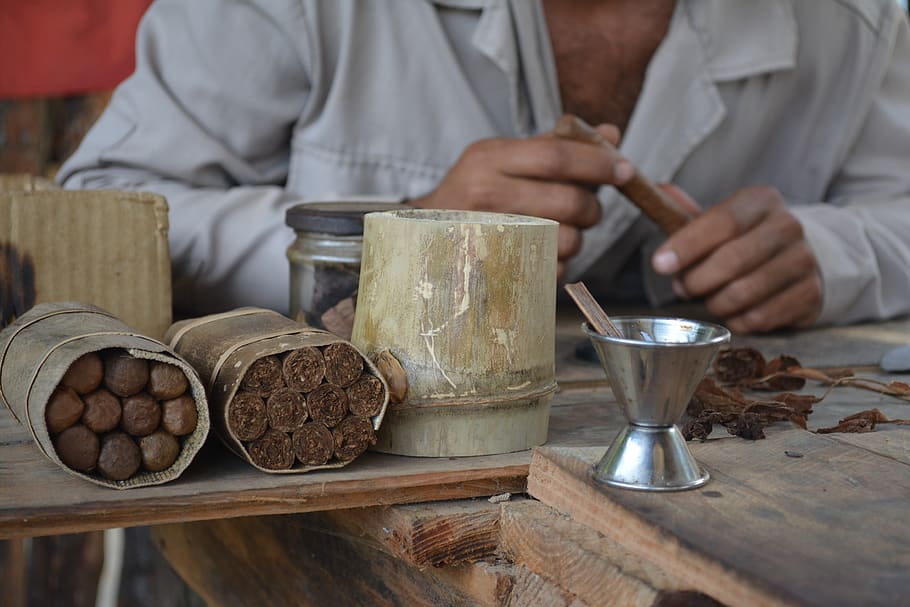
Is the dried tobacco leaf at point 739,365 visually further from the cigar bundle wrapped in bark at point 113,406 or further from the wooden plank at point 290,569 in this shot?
the cigar bundle wrapped in bark at point 113,406

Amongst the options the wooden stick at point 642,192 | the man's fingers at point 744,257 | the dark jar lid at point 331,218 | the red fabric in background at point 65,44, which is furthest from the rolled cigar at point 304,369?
the red fabric in background at point 65,44

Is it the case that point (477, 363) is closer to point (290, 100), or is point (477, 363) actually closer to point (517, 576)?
point (517, 576)

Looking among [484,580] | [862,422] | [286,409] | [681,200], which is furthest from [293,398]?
[681,200]

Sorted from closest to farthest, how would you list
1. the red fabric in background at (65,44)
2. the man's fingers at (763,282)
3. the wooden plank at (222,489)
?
1. the wooden plank at (222,489)
2. the man's fingers at (763,282)
3. the red fabric in background at (65,44)

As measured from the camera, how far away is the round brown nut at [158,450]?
86 centimetres

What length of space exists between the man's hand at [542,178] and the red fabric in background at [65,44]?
161cm

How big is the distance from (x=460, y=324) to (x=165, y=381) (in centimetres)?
28

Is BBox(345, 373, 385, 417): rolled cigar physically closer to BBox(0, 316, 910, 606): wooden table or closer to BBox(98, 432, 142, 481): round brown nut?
BBox(0, 316, 910, 606): wooden table

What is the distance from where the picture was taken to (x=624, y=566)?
75 centimetres

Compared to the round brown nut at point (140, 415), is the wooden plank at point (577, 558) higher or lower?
lower

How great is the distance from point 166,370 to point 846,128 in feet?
6.45

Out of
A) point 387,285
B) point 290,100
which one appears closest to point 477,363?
point 387,285

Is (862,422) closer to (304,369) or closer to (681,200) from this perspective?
(304,369)

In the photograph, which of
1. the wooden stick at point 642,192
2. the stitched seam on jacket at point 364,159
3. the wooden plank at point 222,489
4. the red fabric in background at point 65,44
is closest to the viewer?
the wooden plank at point 222,489
